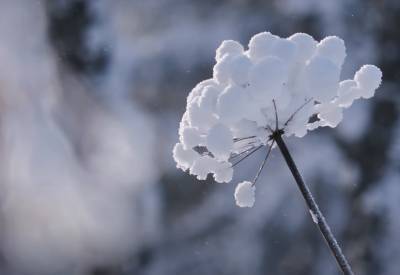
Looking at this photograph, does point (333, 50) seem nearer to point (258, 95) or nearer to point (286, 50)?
point (286, 50)

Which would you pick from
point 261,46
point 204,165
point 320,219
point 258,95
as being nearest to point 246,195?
point 204,165

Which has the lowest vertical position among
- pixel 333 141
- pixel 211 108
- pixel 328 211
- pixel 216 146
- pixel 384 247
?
pixel 216 146

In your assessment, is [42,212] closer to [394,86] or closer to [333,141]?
[333,141]

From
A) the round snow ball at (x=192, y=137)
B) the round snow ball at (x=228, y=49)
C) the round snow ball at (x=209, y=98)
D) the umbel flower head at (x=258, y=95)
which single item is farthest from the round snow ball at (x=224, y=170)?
the round snow ball at (x=228, y=49)

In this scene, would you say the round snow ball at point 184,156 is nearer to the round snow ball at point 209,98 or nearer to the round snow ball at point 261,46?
the round snow ball at point 209,98

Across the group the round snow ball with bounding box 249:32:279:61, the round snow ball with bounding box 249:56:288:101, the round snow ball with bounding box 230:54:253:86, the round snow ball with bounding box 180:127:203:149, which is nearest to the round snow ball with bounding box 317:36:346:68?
the round snow ball with bounding box 249:32:279:61

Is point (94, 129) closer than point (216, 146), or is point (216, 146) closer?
point (216, 146)

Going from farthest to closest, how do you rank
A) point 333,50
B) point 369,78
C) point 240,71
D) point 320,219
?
point 369,78 < point 333,50 < point 240,71 < point 320,219

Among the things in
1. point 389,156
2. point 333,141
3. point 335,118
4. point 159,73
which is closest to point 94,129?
point 159,73
